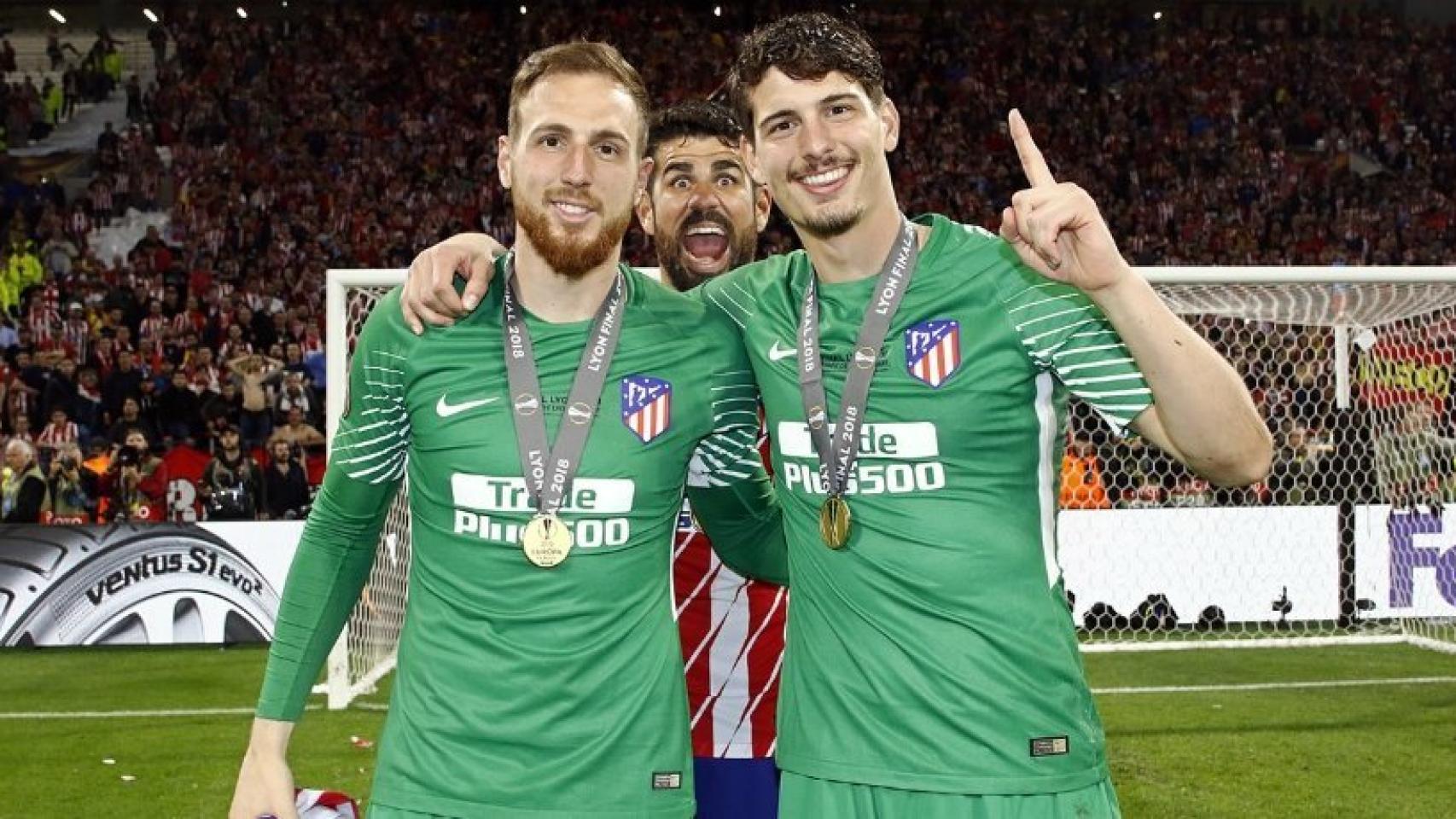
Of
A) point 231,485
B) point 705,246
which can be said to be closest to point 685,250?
point 705,246

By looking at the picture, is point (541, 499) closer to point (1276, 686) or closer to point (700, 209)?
point (700, 209)

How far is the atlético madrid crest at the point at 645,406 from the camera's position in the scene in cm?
274

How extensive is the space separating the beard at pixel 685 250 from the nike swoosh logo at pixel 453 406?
42.3 inches

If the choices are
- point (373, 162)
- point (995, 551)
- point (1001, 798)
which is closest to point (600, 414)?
point (995, 551)

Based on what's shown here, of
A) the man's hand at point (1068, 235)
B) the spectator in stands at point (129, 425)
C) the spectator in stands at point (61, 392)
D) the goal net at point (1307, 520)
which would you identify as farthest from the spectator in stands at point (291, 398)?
the man's hand at point (1068, 235)

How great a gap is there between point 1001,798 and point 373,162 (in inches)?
782

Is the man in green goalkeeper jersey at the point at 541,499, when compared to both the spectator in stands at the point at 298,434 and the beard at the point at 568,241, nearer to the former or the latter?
the beard at the point at 568,241

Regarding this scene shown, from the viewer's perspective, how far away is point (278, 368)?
537 inches

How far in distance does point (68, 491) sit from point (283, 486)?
183 cm

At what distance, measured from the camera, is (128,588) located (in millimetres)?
10062

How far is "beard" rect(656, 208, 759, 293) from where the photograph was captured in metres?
3.72

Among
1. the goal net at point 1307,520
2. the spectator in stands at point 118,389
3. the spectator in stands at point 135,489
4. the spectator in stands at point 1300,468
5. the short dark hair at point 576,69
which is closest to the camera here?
the short dark hair at point 576,69

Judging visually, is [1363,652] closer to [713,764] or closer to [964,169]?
[713,764]

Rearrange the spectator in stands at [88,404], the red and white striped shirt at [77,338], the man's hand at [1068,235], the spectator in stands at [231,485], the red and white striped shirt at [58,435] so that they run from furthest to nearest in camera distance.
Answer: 1. the red and white striped shirt at [77,338]
2. the spectator in stands at [88,404]
3. the red and white striped shirt at [58,435]
4. the spectator in stands at [231,485]
5. the man's hand at [1068,235]
